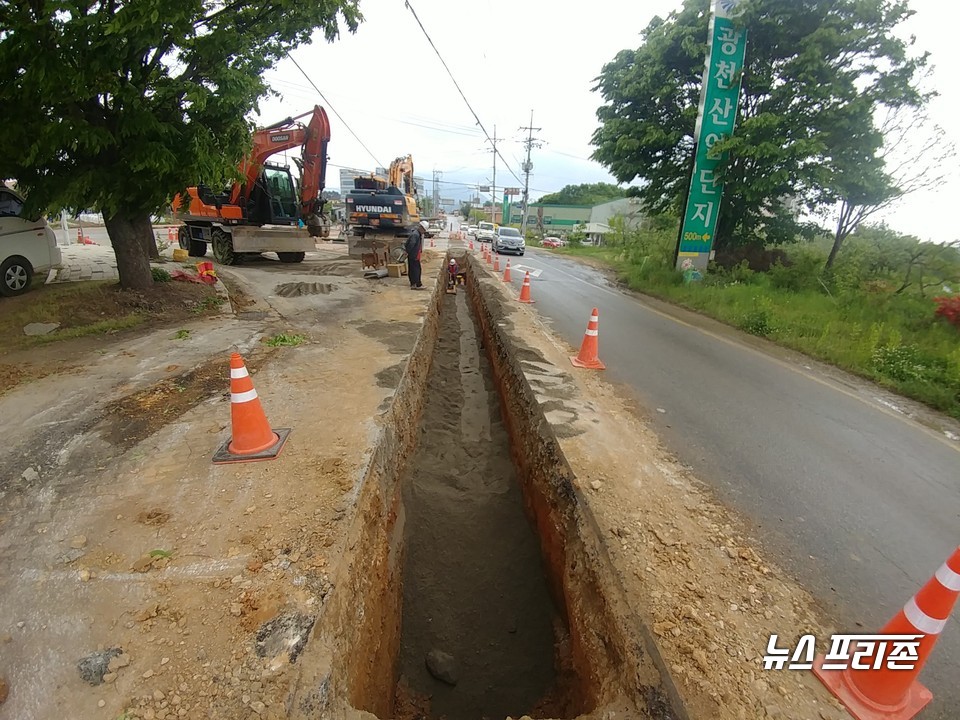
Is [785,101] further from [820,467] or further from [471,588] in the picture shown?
[471,588]

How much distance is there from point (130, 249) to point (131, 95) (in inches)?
101

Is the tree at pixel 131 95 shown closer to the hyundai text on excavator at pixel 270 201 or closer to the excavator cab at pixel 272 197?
the hyundai text on excavator at pixel 270 201

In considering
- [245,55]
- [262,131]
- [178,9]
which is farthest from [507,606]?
[262,131]

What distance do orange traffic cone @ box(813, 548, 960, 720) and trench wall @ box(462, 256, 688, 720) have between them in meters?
0.78

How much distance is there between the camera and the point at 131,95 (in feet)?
16.9

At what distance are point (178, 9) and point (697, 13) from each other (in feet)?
41.4

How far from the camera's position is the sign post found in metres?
10.7

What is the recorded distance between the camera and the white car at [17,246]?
23.1 feet

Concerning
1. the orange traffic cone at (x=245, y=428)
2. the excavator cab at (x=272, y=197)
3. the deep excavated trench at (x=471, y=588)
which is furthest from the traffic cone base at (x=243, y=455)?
the excavator cab at (x=272, y=197)

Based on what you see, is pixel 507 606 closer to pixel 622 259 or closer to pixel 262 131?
pixel 262 131

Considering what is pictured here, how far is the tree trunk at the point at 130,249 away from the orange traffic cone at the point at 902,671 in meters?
8.66

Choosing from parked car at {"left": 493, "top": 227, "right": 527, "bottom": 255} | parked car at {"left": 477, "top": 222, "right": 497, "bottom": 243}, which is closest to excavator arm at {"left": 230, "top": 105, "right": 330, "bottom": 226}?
parked car at {"left": 493, "top": 227, "right": 527, "bottom": 255}

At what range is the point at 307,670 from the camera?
1.92 meters

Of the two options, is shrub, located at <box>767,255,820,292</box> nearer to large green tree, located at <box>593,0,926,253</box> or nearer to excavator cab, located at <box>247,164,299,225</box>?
large green tree, located at <box>593,0,926,253</box>
